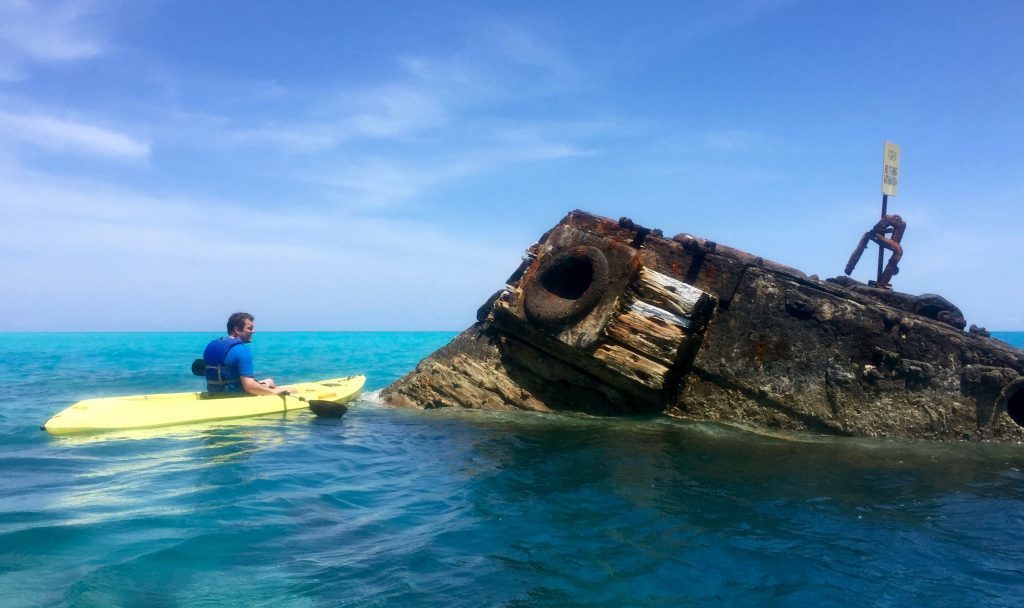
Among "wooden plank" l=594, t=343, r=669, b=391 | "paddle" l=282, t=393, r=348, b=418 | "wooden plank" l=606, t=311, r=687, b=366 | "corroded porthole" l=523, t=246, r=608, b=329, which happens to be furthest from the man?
"wooden plank" l=606, t=311, r=687, b=366

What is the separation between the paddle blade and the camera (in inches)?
355

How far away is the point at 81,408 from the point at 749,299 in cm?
810

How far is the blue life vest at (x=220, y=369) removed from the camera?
8.68 meters

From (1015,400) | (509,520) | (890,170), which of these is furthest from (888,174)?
(509,520)

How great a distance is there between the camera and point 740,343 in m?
7.84

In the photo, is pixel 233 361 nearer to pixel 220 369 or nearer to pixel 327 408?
pixel 220 369

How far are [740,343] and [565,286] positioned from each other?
2365 millimetres

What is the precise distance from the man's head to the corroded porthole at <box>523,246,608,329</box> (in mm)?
3725

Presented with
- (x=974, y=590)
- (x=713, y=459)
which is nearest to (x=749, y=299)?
(x=713, y=459)

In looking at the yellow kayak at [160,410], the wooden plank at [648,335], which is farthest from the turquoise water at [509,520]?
the wooden plank at [648,335]

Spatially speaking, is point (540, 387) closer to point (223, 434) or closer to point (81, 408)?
point (223, 434)

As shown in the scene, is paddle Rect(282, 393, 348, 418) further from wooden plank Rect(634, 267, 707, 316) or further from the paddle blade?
wooden plank Rect(634, 267, 707, 316)

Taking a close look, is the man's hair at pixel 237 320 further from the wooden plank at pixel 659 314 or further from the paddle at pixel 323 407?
the wooden plank at pixel 659 314

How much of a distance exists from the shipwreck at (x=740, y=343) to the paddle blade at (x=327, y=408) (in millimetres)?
2497
